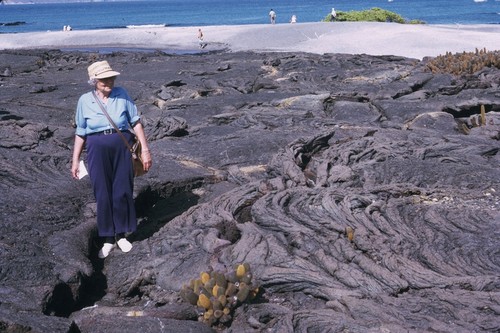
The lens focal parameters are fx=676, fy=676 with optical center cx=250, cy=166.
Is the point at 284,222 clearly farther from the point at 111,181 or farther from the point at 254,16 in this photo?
the point at 254,16

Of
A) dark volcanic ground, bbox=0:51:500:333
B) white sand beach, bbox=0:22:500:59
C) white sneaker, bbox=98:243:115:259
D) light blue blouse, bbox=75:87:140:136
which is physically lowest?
white sneaker, bbox=98:243:115:259

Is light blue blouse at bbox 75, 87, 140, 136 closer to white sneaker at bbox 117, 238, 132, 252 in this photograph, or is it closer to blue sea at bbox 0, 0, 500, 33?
white sneaker at bbox 117, 238, 132, 252

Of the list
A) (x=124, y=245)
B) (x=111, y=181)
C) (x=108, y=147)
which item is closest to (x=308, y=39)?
(x=124, y=245)

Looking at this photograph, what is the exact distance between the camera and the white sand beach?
32.7m

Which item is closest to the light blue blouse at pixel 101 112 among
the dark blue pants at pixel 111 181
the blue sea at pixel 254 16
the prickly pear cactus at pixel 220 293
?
the dark blue pants at pixel 111 181

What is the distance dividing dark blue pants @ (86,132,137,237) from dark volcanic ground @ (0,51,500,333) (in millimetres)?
374

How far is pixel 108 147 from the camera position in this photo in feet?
22.9

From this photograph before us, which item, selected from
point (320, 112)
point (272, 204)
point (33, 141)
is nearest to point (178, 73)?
point (320, 112)

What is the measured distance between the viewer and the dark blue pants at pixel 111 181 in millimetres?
6980

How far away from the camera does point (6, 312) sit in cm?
548

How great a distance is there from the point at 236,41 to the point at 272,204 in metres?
34.8

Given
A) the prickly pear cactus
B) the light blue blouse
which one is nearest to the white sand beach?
the light blue blouse

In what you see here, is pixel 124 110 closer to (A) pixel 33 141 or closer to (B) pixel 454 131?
(A) pixel 33 141

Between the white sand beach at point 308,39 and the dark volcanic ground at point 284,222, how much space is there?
18258 millimetres
